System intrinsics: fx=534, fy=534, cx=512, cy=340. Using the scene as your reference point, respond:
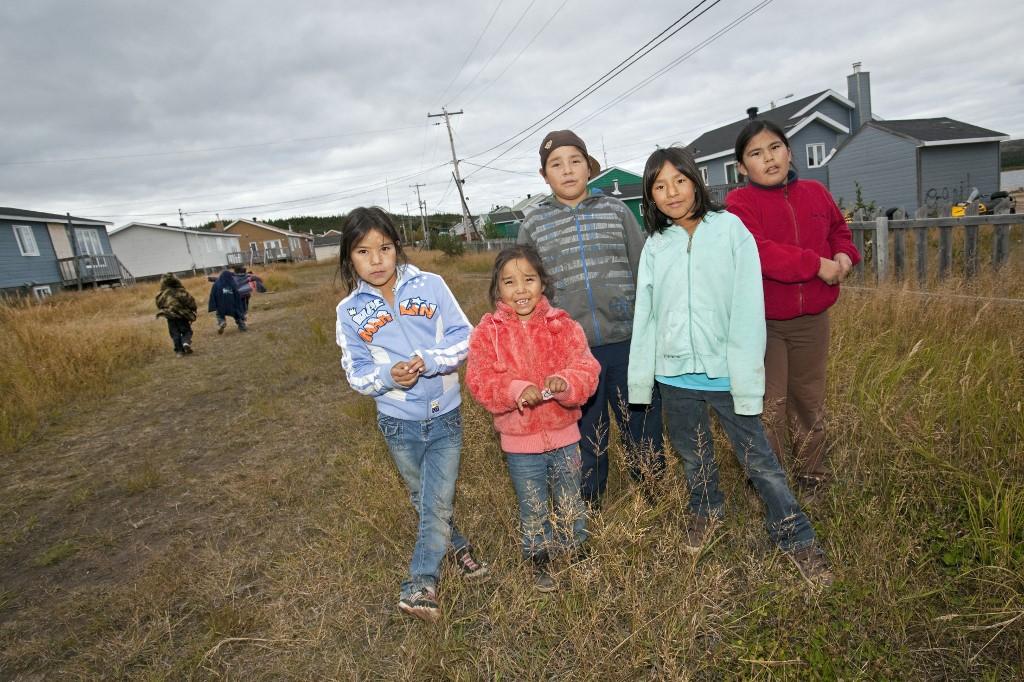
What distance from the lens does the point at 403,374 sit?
2189 millimetres

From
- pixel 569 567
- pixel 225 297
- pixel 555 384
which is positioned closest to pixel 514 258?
pixel 555 384

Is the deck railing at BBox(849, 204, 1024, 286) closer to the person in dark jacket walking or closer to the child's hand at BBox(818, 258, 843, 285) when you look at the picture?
the child's hand at BBox(818, 258, 843, 285)

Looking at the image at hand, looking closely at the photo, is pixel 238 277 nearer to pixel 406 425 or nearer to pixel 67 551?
pixel 67 551

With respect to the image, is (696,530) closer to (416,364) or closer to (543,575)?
(543,575)

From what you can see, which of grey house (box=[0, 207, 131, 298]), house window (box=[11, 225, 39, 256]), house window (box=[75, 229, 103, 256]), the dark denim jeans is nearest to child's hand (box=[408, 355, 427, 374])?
the dark denim jeans

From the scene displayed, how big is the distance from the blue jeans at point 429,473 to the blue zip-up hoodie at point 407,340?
62 millimetres

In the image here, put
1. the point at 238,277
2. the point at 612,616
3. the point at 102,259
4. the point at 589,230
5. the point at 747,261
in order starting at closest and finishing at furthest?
the point at 612,616 → the point at 747,261 → the point at 589,230 → the point at 238,277 → the point at 102,259

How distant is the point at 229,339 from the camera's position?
11836 mm

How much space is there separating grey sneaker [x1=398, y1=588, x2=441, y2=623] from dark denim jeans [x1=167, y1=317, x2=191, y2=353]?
9.75 m

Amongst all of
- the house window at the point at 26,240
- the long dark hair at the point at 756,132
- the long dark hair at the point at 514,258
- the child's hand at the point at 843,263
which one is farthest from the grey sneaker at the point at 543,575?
the house window at the point at 26,240

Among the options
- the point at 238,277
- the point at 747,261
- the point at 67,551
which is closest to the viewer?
the point at 747,261

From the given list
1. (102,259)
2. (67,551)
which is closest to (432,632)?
(67,551)

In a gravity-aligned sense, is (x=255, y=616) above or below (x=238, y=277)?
below

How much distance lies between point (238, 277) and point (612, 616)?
13854mm
